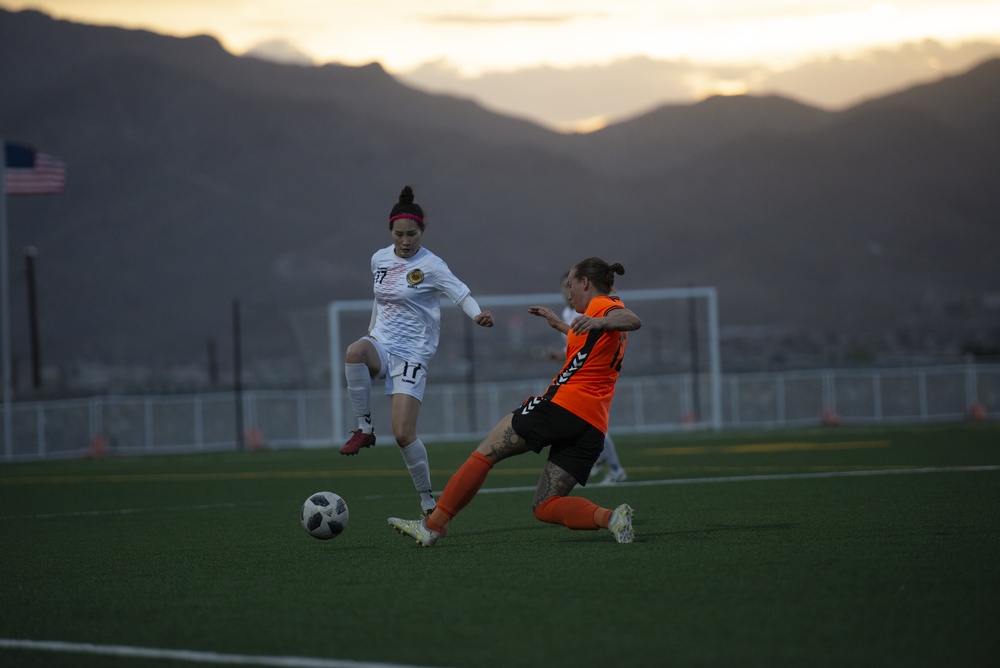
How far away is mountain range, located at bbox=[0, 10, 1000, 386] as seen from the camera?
134 m

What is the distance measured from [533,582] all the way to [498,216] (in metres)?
163

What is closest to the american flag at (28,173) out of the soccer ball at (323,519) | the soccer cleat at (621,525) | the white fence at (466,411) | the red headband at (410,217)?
the white fence at (466,411)

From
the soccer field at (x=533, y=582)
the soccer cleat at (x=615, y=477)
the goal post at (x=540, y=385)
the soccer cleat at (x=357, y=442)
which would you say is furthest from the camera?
the goal post at (x=540, y=385)

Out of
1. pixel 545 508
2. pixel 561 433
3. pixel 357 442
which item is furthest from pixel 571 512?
pixel 357 442

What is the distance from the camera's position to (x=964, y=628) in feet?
16.6

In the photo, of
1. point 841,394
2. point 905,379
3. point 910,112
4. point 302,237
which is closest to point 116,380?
point 302,237

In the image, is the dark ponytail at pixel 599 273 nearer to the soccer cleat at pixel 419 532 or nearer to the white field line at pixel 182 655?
the soccer cleat at pixel 419 532

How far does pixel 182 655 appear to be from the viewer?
5074 mm

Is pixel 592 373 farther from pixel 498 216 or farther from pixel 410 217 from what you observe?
pixel 498 216

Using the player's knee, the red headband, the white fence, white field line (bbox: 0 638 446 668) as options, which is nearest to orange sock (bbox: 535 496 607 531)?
the player's knee

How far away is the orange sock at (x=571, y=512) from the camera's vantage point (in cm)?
789

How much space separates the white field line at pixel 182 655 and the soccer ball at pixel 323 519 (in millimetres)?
3186

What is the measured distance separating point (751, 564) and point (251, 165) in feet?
589

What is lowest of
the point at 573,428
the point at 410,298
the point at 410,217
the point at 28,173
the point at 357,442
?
the point at 357,442
